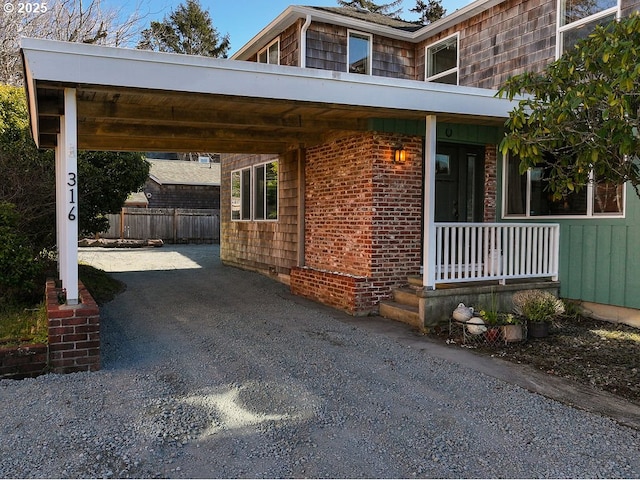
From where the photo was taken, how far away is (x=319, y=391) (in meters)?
4.21

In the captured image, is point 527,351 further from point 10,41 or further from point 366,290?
point 10,41

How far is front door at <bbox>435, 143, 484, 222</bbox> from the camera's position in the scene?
818 cm

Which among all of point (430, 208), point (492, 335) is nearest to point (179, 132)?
point (430, 208)

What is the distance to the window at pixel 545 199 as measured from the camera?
6.87 m

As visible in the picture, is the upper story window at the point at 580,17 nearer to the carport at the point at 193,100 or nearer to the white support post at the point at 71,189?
the carport at the point at 193,100

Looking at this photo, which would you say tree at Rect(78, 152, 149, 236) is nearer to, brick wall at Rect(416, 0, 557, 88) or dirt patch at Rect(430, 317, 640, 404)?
brick wall at Rect(416, 0, 557, 88)

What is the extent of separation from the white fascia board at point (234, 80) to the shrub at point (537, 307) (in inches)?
91.9

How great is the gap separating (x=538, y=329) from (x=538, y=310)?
0.74ft

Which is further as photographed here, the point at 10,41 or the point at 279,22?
the point at 10,41

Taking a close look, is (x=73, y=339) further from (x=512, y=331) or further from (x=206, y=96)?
(x=512, y=331)

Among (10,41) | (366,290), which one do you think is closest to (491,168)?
(366,290)

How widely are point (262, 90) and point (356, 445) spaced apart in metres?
3.58

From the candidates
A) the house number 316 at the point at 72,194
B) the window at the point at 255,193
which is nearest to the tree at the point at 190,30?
the window at the point at 255,193

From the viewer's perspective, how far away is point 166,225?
2244cm
